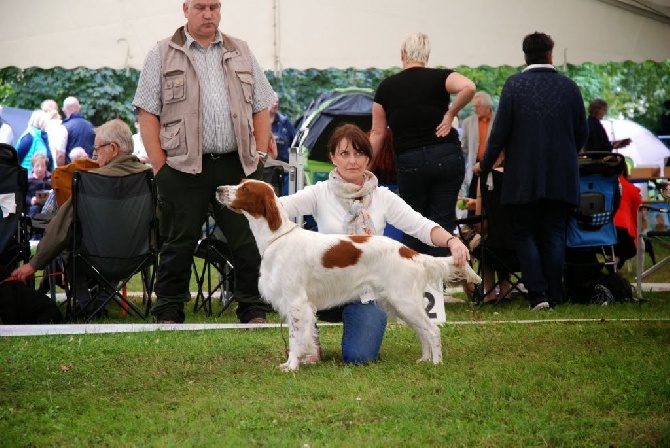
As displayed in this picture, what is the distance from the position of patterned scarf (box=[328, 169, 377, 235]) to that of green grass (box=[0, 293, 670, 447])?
0.68 meters

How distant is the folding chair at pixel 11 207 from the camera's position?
328 inches

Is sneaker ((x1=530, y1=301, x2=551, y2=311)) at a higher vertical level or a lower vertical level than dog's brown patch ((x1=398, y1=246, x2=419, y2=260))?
lower

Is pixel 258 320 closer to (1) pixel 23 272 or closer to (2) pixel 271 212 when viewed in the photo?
(1) pixel 23 272

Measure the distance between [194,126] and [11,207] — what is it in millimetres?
2110

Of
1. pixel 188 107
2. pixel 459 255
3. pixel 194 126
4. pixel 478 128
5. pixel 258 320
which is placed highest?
pixel 188 107

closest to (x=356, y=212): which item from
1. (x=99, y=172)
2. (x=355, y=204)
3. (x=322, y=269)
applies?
(x=355, y=204)

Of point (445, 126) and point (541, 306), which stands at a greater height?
point (445, 126)

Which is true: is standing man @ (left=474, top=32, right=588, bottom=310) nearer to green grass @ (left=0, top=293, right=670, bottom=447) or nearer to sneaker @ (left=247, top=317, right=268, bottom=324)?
green grass @ (left=0, top=293, right=670, bottom=447)

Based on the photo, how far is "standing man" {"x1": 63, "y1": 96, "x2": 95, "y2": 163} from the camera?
15.7 m

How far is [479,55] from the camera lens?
9836 millimetres

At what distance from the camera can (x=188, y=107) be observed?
6.95m

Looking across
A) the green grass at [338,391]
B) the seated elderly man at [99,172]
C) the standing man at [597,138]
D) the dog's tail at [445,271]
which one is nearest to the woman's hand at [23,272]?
the seated elderly man at [99,172]

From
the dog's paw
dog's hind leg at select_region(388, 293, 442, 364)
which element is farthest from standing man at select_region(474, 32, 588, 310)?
the dog's paw

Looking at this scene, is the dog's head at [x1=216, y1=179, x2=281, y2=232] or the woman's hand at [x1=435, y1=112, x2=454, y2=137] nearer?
the dog's head at [x1=216, y1=179, x2=281, y2=232]
